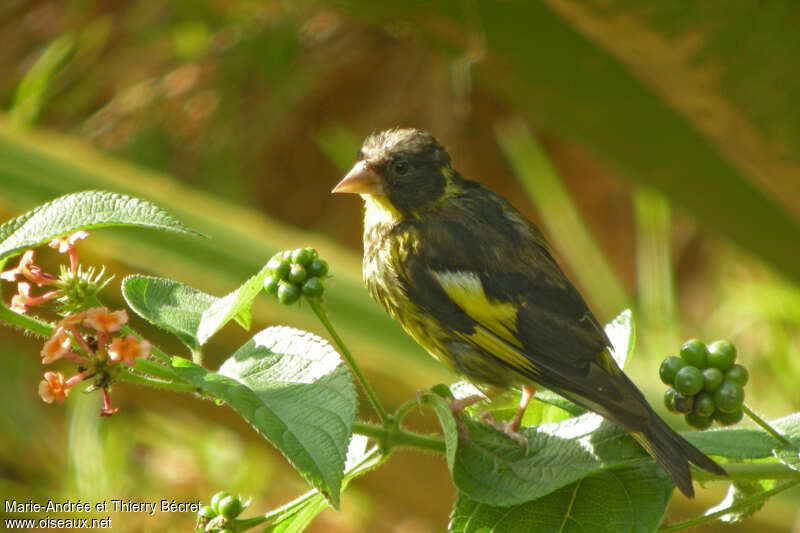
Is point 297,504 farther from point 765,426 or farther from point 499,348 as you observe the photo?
point 499,348

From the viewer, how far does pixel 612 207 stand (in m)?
7.74

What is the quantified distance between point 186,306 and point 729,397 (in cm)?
96

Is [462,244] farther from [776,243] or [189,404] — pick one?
[776,243]

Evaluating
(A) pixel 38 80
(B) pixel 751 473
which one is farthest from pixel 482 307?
(A) pixel 38 80

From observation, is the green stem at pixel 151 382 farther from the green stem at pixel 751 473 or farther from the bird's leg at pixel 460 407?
the green stem at pixel 751 473

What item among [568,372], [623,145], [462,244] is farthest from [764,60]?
[568,372]

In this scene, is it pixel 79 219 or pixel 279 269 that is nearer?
pixel 79 219

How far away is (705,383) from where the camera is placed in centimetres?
180

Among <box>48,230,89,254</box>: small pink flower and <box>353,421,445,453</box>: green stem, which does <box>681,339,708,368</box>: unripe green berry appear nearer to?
<box>353,421,445,453</box>: green stem

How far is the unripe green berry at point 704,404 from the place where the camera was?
179 centimetres

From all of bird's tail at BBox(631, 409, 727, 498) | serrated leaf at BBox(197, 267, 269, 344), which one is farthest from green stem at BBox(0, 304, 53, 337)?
bird's tail at BBox(631, 409, 727, 498)

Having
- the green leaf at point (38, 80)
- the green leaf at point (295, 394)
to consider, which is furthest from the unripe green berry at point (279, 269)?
the green leaf at point (38, 80)

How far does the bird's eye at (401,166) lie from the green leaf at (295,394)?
4.75 feet

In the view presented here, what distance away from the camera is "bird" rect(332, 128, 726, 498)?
238 cm
